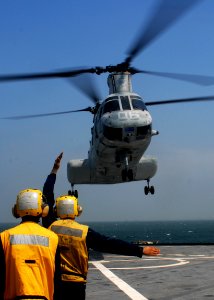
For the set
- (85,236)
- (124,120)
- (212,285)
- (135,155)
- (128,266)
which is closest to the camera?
(85,236)

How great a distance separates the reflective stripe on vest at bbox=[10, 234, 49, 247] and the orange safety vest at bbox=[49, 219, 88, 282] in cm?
141

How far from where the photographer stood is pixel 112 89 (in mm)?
23141

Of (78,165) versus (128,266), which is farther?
(78,165)

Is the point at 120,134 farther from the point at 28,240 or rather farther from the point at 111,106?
the point at 28,240

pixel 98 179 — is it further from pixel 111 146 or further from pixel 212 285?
pixel 212 285

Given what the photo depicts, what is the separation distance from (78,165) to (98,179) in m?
1.74

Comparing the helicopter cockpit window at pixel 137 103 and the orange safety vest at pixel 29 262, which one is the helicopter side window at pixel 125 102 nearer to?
the helicopter cockpit window at pixel 137 103

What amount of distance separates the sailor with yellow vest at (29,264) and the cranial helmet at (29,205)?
181 millimetres

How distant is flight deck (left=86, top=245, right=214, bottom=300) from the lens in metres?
10.4

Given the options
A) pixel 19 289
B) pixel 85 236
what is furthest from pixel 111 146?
pixel 19 289

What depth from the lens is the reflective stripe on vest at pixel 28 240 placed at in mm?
4543

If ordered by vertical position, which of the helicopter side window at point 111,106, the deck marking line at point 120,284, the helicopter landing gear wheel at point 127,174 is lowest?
the deck marking line at point 120,284

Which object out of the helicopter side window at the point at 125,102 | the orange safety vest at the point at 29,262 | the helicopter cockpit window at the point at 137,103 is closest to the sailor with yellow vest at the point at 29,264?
the orange safety vest at the point at 29,262

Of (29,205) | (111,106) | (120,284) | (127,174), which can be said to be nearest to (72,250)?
(29,205)
